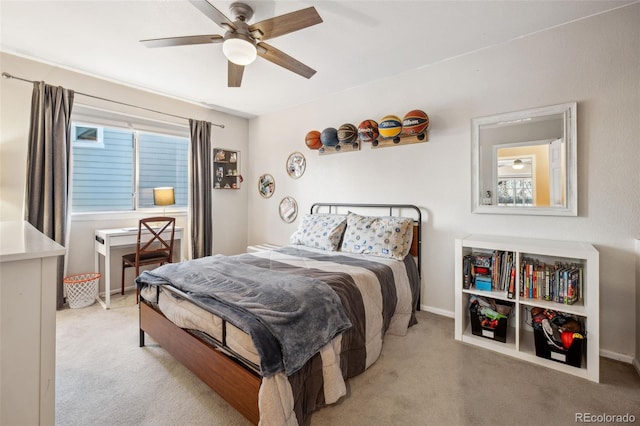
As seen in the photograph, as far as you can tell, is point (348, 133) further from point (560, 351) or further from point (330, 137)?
point (560, 351)

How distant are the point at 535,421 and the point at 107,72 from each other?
4.70 metres

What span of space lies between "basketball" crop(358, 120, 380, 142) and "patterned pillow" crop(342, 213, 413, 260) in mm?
899

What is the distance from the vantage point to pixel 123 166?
377cm

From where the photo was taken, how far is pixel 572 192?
220 centimetres

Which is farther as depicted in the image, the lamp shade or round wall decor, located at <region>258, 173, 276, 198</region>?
round wall decor, located at <region>258, 173, 276, 198</region>

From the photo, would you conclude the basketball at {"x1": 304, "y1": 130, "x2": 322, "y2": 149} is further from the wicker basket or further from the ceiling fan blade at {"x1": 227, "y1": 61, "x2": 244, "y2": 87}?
the wicker basket

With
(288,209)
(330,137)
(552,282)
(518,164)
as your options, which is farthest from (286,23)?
(288,209)

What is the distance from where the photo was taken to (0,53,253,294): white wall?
9.28ft

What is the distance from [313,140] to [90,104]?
2622mm

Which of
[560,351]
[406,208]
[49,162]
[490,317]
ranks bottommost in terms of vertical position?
[560,351]

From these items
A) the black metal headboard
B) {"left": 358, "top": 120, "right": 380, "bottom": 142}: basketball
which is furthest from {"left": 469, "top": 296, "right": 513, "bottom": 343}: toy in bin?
{"left": 358, "top": 120, "right": 380, "bottom": 142}: basketball

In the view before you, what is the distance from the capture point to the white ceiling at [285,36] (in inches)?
81.5

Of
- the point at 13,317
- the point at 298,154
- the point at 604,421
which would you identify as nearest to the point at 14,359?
the point at 13,317

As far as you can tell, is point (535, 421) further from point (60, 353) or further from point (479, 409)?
point (60, 353)
